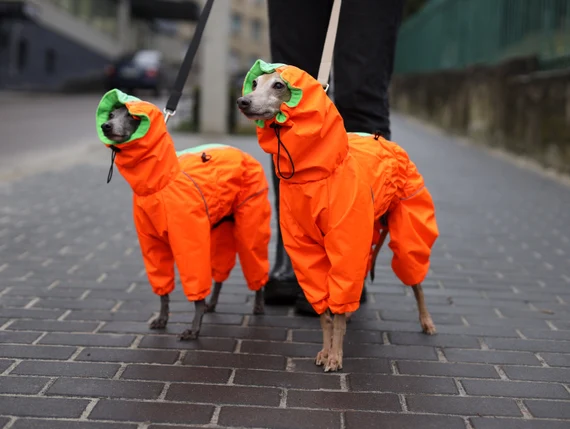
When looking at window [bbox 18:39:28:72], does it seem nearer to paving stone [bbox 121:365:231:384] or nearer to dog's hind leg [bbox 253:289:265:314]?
dog's hind leg [bbox 253:289:265:314]

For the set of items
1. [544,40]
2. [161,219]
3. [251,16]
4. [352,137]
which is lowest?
[161,219]

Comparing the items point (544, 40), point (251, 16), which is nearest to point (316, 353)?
point (544, 40)

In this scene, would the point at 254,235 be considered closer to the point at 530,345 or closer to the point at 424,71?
the point at 530,345

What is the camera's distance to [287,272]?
12.7ft

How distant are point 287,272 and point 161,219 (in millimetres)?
949

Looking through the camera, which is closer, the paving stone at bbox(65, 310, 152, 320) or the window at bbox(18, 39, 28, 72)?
the paving stone at bbox(65, 310, 152, 320)

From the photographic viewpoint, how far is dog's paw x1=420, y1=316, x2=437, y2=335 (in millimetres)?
3426

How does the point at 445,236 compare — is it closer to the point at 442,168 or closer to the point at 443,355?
the point at 443,355

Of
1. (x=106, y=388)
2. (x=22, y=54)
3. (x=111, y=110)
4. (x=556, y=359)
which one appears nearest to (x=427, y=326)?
(x=556, y=359)

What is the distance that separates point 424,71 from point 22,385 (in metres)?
18.5

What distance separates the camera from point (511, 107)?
11430mm

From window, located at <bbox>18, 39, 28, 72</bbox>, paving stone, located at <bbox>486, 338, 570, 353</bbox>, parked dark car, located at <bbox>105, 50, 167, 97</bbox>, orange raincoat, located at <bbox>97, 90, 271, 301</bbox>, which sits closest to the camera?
orange raincoat, located at <bbox>97, 90, 271, 301</bbox>

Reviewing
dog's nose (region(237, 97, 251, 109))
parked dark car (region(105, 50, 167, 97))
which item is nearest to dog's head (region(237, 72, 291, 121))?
dog's nose (region(237, 97, 251, 109))

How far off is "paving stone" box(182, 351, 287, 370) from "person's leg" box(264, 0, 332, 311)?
0.63 meters
